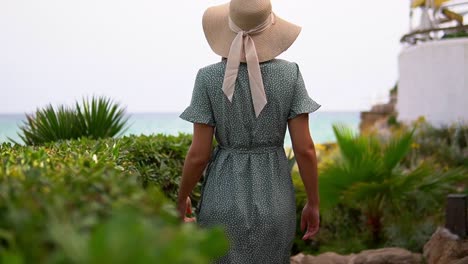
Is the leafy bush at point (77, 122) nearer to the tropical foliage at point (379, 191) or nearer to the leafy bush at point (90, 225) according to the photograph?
the tropical foliage at point (379, 191)

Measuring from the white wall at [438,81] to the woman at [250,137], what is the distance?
1444 centimetres

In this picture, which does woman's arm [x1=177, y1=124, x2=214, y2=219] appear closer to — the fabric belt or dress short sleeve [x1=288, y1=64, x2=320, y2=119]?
the fabric belt

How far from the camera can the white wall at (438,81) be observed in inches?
709

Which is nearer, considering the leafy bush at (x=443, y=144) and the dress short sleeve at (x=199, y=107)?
the dress short sleeve at (x=199, y=107)

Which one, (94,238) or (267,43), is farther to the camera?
(267,43)

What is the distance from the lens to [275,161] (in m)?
3.83

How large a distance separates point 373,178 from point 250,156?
408 cm

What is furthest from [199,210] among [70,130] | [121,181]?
[70,130]

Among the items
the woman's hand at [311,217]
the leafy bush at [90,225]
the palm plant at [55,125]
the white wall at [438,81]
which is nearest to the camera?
the leafy bush at [90,225]

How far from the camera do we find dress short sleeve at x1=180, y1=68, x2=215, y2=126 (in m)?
3.79

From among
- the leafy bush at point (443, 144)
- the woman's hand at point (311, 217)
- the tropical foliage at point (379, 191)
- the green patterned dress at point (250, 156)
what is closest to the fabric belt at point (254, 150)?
the green patterned dress at point (250, 156)

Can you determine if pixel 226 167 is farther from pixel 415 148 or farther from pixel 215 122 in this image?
pixel 415 148

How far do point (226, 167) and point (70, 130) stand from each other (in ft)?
12.8

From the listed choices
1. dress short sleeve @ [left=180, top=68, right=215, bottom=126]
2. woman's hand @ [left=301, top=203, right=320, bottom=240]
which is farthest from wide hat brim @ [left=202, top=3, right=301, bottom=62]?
woman's hand @ [left=301, top=203, right=320, bottom=240]
